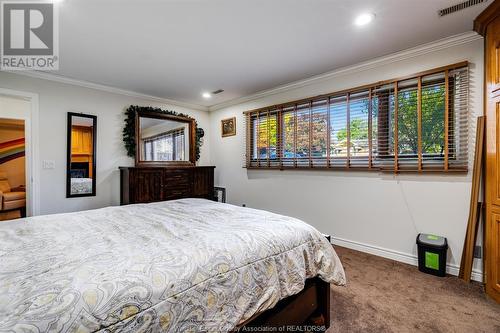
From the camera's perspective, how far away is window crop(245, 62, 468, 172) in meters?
2.42

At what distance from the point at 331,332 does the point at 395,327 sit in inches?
18.8

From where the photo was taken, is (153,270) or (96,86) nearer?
(153,270)

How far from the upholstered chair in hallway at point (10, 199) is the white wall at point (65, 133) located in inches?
92.3

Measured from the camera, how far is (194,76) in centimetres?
338

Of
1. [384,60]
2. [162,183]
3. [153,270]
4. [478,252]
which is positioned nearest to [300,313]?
[153,270]

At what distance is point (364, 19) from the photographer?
2.10 m

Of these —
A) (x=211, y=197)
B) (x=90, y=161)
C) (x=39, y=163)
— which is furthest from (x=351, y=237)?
(x=39, y=163)

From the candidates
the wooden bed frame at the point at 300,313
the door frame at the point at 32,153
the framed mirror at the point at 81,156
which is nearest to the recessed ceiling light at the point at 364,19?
the wooden bed frame at the point at 300,313

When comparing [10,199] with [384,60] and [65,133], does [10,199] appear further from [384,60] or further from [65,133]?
[384,60]

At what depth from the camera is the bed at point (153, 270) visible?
2.48ft

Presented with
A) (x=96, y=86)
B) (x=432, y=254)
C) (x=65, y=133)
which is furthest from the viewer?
(x=96, y=86)

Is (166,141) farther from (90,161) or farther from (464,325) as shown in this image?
(464,325)

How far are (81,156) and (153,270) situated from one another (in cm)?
341

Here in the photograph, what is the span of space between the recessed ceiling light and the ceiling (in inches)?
2.1
